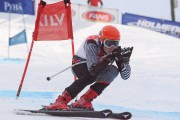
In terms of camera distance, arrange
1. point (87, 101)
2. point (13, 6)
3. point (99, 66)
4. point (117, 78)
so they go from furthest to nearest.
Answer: point (13, 6) < point (117, 78) < point (87, 101) < point (99, 66)

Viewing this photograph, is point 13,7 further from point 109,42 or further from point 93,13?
point 109,42

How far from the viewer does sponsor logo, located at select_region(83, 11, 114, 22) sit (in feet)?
71.2

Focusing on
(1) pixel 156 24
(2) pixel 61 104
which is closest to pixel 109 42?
A: (2) pixel 61 104

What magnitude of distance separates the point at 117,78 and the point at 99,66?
19.6 ft

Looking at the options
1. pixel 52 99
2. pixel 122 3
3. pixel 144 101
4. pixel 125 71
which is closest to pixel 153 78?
pixel 144 101

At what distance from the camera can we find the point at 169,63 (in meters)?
16.3

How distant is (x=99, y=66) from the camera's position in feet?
19.3

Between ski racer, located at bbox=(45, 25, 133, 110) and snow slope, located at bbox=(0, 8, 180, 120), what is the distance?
0.54m

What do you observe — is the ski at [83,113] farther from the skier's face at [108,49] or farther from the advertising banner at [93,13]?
the advertising banner at [93,13]

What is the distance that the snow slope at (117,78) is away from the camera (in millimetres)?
7629

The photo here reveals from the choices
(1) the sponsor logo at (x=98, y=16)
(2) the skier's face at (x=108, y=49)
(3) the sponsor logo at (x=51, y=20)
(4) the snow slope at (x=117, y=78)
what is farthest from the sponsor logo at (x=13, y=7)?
(2) the skier's face at (x=108, y=49)

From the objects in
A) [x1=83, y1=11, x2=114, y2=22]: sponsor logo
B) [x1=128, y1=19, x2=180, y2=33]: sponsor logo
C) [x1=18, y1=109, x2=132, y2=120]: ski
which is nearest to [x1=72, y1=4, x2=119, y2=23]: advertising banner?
[x1=83, y1=11, x2=114, y2=22]: sponsor logo

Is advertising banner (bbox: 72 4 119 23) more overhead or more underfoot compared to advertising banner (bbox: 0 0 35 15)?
more underfoot

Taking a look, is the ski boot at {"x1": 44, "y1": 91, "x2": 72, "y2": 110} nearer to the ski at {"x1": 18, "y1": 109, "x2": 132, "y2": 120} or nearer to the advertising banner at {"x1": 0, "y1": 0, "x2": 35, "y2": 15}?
the ski at {"x1": 18, "y1": 109, "x2": 132, "y2": 120}
